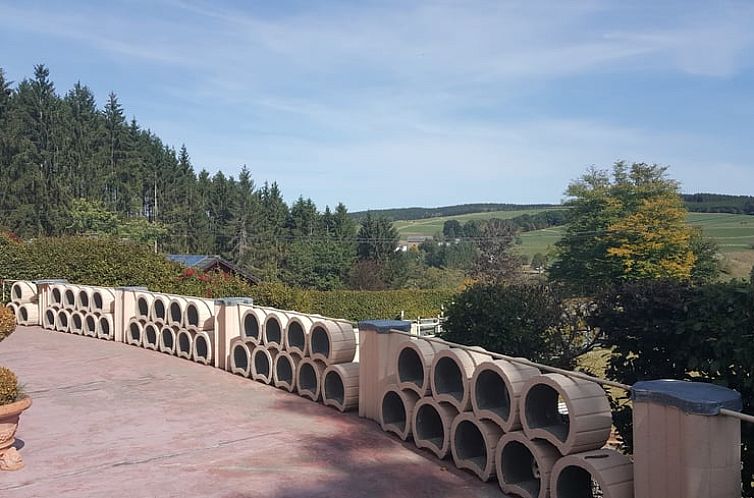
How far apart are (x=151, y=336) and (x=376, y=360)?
531cm

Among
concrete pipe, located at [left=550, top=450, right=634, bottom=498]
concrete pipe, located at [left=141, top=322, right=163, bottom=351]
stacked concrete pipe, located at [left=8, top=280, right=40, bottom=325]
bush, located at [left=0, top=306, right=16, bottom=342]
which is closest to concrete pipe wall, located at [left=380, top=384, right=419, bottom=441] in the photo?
concrete pipe, located at [left=550, top=450, right=634, bottom=498]

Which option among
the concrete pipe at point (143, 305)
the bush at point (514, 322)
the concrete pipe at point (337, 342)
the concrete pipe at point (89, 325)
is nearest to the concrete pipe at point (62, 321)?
the concrete pipe at point (89, 325)

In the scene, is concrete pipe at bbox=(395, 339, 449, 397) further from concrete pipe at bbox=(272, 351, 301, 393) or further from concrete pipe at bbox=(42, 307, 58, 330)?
concrete pipe at bbox=(42, 307, 58, 330)

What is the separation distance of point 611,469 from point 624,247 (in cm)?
3386

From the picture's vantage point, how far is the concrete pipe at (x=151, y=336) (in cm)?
988

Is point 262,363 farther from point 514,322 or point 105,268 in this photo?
point 105,268

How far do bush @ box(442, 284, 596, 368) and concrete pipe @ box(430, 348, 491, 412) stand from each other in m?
2.74

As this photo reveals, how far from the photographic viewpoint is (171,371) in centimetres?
846

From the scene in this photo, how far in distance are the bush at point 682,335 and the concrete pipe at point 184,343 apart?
531 centimetres

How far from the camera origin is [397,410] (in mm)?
6000

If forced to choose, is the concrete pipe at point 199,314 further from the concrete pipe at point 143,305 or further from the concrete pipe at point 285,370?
the concrete pipe at point 285,370

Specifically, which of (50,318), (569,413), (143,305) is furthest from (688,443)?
(50,318)

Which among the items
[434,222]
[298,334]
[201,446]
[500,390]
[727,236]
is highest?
[434,222]

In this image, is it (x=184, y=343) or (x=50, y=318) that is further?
(x=50, y=318)
